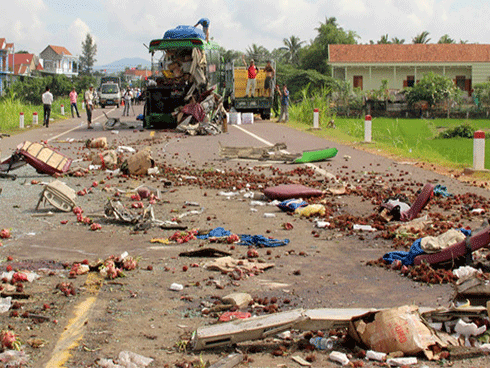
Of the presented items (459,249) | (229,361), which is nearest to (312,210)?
(459,249)

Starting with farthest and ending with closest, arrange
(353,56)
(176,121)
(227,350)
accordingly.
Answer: (353,56), (176,121), (227,350)

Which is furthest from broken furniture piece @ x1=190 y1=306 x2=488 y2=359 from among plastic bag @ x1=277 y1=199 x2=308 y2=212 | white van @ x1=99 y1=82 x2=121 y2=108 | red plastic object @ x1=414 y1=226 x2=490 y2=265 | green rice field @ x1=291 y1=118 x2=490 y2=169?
white van @ x1=99 y1=82 x2=121 y2=108

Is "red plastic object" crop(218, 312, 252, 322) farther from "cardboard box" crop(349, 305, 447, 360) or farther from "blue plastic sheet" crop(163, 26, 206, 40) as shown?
"blue plastic sheet" crop(163, 26, 206, 40)

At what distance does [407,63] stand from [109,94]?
29.5m

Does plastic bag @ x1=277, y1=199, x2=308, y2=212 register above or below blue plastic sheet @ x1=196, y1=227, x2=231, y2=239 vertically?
above

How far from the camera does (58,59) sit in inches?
5595

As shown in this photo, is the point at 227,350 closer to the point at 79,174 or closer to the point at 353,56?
the point at 79,174

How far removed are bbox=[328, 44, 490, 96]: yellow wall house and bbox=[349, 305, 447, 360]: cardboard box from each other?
60080 mm

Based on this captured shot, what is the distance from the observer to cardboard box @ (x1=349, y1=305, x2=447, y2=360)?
467 centimetres

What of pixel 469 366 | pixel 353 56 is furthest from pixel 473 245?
pixel 353 56

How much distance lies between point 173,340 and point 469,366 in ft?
7.12

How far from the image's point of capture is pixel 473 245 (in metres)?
6.77

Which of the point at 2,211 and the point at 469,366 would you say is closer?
the point at 469,366

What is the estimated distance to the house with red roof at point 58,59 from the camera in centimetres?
13775
